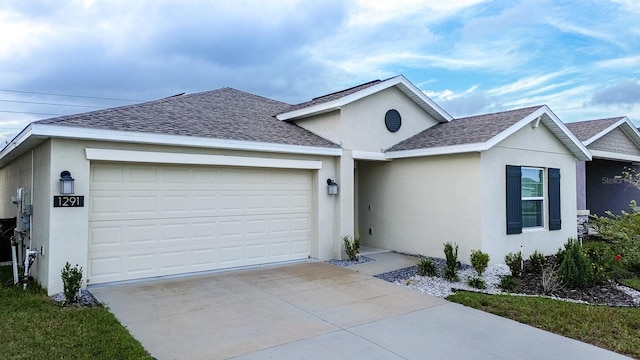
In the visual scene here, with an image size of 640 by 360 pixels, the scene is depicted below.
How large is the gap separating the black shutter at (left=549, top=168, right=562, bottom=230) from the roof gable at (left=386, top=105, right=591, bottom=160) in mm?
1143

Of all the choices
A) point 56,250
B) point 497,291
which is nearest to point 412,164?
point 497,291

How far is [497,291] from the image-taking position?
7.48 m

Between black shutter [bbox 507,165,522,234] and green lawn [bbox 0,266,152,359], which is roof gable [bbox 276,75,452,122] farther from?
green lawn [bbox 0,266,152,359]

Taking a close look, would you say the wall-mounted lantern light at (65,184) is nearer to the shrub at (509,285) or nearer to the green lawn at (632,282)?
the shrub at (509,285)

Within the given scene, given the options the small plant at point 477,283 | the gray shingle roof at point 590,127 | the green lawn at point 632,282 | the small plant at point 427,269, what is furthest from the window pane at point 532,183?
the gray shingle roof at point 590,127

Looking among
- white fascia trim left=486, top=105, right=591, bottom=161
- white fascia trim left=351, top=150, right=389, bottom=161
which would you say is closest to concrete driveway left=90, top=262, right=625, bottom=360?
white fascia trim left=351, top=150, right=389, bottom=161

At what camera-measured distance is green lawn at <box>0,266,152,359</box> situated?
4273 mm

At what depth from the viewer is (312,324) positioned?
5.41 m

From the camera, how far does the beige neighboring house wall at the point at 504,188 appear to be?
938cm

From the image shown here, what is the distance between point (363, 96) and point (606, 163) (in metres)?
13.8

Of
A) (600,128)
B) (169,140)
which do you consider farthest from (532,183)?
(169,140)

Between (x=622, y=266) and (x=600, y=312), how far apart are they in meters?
4.70

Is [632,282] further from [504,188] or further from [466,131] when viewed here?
[466,131]

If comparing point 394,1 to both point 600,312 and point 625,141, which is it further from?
point 625,141
